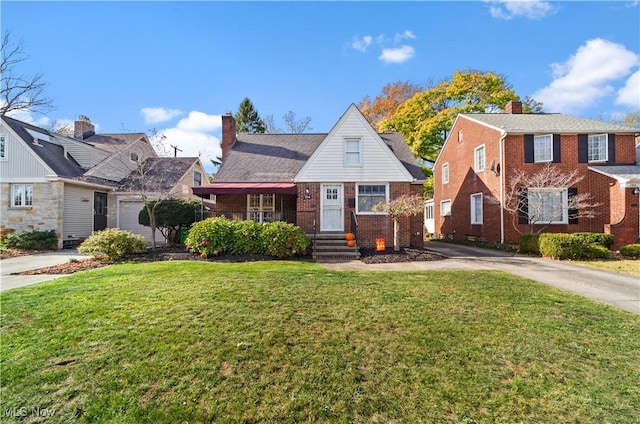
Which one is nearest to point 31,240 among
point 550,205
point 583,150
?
point 550,205

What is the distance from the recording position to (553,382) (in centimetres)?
358

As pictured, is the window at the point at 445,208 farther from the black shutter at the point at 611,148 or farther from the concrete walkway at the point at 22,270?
the concrete walkway at the point at 22,270

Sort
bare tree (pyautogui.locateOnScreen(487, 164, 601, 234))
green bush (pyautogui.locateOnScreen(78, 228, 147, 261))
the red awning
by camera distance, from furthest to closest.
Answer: bare tree (pyautogui.locateOnScreen(487, 164, 601, 234)) < the red awning < green bush (pyautogui.locateOnScreen(78, 228, 147, 261))

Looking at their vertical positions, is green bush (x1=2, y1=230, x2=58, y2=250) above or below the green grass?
above

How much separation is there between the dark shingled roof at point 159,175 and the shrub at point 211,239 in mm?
10054

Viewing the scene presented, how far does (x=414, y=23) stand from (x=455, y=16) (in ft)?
5.46

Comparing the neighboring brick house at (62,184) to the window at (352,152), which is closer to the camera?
the window at (352,152)

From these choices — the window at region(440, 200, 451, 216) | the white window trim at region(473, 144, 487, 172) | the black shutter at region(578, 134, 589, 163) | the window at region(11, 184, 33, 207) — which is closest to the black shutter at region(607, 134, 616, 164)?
the black shutter at region(578, 134, 589, 163)

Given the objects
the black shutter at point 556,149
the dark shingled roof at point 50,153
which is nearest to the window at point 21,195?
the dark shingled roof at point 50,153

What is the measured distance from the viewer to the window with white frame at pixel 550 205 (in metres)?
16.3

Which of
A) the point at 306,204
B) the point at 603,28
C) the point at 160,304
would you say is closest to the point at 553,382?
the point at 160,304

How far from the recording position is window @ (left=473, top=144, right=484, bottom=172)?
63.5 ft

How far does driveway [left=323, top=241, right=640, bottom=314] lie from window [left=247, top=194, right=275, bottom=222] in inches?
277

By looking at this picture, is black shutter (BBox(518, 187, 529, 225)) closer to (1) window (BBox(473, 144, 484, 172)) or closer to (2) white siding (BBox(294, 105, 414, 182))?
(1) window (BBox(473, 144, 484, 172))
